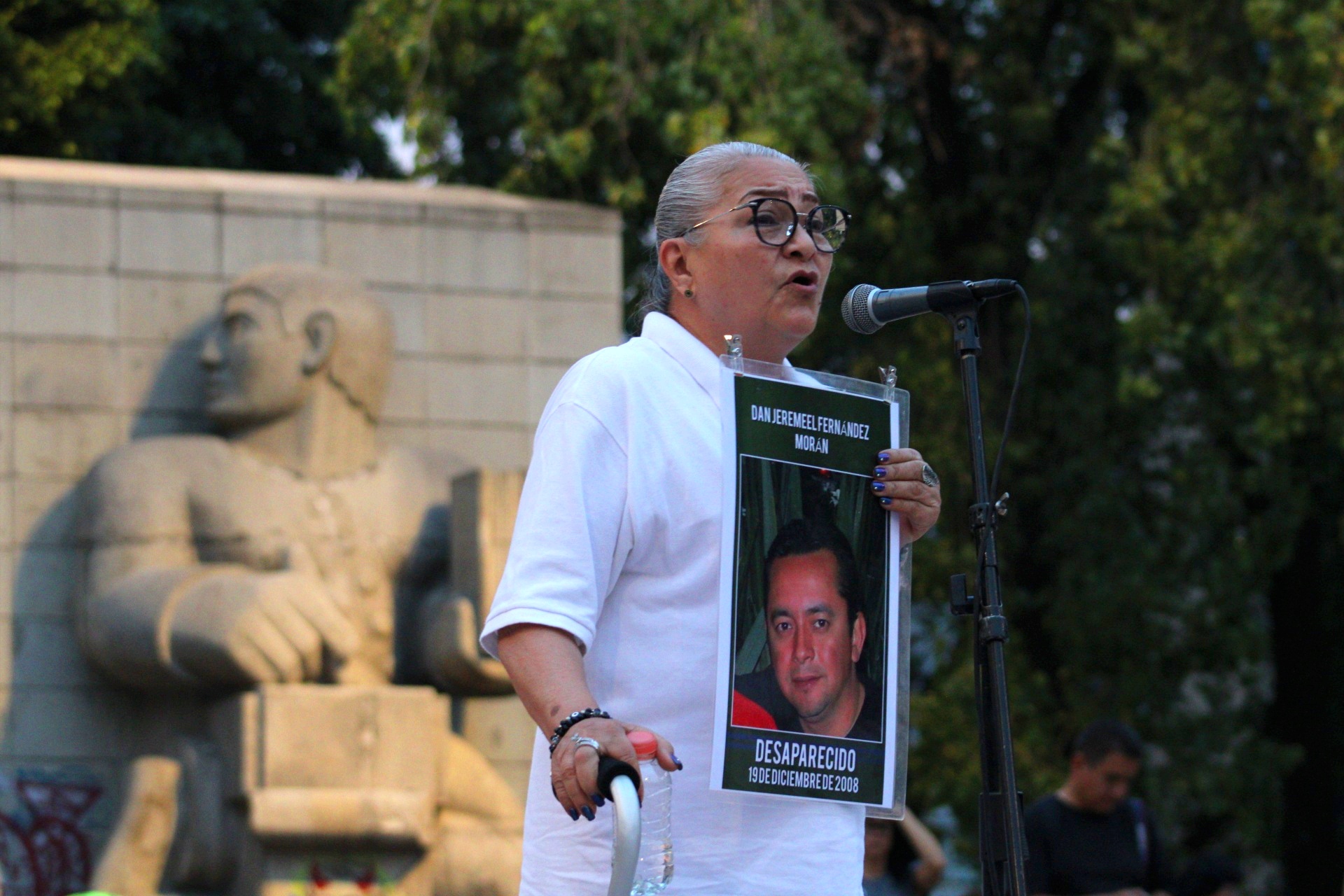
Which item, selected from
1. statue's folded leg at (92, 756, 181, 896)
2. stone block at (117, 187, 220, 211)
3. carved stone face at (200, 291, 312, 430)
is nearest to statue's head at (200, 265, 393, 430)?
carved stone face at (200, 291, 312, 430)

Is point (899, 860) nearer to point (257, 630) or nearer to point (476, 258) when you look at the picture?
point (257, 630)

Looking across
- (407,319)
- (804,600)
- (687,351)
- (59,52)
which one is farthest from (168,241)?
(804,600)

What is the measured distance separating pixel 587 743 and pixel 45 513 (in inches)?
279

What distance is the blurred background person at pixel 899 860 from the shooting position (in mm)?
7211

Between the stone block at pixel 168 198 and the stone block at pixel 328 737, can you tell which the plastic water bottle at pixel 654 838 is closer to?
the stone block at pixel 328 737

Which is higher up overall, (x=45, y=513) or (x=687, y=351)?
(x=45, y=513)

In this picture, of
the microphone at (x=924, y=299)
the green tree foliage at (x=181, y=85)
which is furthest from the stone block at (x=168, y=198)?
the microphone at (x=924, y=299)

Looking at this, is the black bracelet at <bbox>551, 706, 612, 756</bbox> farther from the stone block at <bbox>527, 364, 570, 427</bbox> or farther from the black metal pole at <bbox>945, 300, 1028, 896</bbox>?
the stone block at <bbox>527, 364, 570, 427</bbox>

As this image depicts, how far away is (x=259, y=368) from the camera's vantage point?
9.20 metres

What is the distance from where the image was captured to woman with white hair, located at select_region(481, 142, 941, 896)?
9.68 ft

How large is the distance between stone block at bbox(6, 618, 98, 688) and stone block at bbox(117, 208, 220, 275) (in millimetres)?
1667

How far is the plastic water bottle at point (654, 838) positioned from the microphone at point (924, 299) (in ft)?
3.45

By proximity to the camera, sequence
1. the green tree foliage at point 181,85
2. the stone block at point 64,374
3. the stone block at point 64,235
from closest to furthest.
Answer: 1. the stone block at point 64,374
2. the stone block at point 64,235
3. the green tree foliage at point 181,85

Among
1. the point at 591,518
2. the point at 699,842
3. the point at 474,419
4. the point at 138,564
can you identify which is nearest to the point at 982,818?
the point at 699,842
